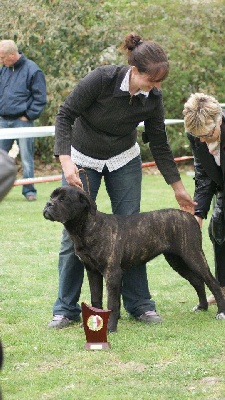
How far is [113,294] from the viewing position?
19.6 ft

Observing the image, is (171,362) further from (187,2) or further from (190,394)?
(187,2)

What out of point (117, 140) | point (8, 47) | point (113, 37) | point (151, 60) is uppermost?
point (151, 60)

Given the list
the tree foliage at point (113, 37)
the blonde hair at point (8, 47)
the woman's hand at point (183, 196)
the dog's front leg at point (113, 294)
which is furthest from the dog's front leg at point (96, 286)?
the tree foliage at point (113, 37)

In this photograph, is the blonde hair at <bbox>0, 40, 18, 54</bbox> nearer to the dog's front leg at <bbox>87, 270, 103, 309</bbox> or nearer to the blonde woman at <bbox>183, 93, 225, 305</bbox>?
the blonde woman at <bbox>183, 93, 225, 305</bbox>

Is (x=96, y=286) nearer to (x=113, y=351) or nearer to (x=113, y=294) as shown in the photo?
(x=113, y=294)

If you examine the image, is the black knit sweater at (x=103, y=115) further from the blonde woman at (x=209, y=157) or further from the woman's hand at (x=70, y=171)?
the blonde woman at (x=209, y=157)

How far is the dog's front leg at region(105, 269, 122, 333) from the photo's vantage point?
597 cm

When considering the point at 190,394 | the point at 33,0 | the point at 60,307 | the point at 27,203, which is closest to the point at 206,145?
the point at 60,307

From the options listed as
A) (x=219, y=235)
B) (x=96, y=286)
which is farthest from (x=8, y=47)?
(x=96, y=286)

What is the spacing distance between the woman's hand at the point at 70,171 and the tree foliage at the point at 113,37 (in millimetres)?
10266

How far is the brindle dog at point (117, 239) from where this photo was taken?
5.81 meters

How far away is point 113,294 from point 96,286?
0.21 meters

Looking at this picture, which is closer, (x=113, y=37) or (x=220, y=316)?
(x=220, y=316)

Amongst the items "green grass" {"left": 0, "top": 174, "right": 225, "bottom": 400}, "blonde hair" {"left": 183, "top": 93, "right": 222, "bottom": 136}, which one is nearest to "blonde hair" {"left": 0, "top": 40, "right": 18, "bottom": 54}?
"green grass" {"left": 0, "top": 174, "right": 225, "bottom": 400}
